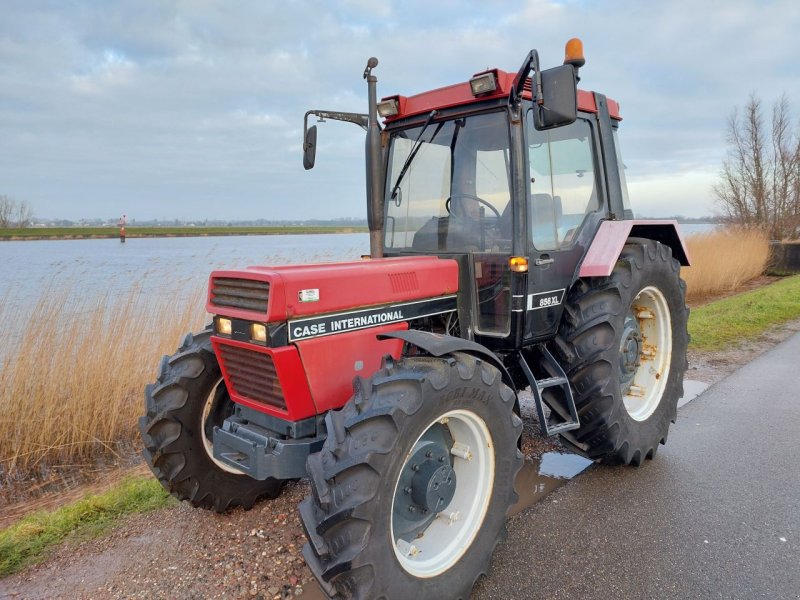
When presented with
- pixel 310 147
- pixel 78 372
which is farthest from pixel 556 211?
pixel 78 372

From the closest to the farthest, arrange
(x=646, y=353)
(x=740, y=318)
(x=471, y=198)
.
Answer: (x=471, y=198) → (x=646, y=353) → (x=740, y=318)

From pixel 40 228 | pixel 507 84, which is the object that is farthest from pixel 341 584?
pixel 40 228

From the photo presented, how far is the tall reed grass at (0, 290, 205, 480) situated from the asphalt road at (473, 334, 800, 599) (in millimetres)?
3782

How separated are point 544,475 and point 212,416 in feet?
6.53

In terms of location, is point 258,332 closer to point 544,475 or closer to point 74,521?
point 74,521

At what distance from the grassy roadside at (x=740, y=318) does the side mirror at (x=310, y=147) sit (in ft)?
17.6

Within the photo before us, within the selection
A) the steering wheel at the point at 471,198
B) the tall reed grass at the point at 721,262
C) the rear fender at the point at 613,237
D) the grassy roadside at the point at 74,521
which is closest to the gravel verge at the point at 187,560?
the grassy roadside at the point at 74,521

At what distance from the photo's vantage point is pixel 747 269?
1471 cm

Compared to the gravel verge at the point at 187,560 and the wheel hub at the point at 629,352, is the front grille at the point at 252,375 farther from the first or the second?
the wheel hub at the point at 629,352

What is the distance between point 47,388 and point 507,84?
4404 millimetres

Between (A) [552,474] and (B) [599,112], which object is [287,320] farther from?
(B) [599,112]

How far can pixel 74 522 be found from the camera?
10.1ft

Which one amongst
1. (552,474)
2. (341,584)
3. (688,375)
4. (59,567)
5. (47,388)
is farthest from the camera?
(688,375)

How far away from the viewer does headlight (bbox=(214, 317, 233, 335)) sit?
8.13 feet
